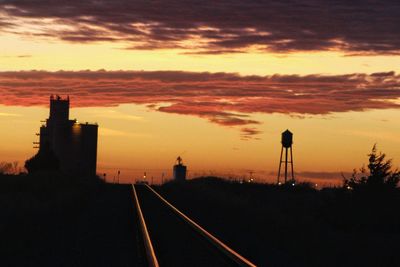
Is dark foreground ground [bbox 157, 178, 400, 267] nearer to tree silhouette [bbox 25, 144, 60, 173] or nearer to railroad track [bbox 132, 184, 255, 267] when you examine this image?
railroad track [bbox 132, 184, 255, 267]

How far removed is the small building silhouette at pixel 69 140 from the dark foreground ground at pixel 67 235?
7659 cm

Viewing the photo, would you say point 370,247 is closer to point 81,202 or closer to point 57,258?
point 57,258

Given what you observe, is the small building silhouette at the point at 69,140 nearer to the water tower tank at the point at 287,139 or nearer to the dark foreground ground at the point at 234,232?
the water tower tank at the point at 287,139

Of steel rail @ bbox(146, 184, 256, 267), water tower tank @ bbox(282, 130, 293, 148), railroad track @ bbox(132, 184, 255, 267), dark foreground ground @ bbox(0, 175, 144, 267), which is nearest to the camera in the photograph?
steel rail @ bbox(146, 184, 256, 267)

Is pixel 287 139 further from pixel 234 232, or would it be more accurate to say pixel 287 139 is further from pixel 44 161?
pixel 234 232

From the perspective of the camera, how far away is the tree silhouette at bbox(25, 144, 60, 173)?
10234 centimetres

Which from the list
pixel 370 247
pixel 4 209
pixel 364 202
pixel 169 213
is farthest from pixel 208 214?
pixel 370 247

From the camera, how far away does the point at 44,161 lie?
10269 cm

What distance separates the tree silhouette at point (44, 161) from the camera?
102338 mm

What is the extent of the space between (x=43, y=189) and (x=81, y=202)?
35.1 feet

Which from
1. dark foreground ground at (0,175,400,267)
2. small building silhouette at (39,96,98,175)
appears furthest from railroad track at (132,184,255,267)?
small building silhouette at (39,96,98,175)

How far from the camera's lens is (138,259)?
50.6 ft

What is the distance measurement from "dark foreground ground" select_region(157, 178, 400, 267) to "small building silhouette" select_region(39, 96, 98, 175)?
246 ft

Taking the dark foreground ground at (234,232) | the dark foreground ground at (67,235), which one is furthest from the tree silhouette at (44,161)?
the dark foreground ground at (67,235)
